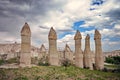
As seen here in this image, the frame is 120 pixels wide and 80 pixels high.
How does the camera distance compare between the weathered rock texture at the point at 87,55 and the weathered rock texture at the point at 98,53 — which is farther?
the weathered rock texture at the point at 87,55

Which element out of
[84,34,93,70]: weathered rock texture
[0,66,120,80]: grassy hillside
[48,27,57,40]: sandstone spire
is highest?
[48,27,57,40]: sandstone spire

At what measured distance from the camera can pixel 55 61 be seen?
29.7 metres

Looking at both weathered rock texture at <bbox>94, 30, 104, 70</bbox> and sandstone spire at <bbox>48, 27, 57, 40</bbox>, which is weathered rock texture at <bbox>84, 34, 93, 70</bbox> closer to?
weathered rock texture at <bbox>94, 30, 104, 70</bbox>

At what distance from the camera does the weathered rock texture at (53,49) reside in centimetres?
2952

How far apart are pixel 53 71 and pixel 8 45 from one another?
50.4 meters

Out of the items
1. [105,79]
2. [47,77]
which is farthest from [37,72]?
[105,79]

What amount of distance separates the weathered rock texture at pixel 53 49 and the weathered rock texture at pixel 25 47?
4.12 metres

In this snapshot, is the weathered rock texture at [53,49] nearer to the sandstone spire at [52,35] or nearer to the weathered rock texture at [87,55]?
the sandstone spire at [52,35]

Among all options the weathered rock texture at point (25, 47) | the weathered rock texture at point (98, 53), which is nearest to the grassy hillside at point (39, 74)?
the weathered rock texture at point (25, 47)

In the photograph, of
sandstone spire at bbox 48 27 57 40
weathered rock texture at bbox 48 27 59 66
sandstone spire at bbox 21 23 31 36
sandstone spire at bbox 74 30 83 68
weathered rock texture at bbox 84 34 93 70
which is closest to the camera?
sandstone spire at bbox 21 23 31 36

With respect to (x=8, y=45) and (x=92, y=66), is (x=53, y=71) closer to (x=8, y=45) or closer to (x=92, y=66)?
(x=92, y=66)

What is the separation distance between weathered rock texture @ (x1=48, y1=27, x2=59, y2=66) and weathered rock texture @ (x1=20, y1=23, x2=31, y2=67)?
4117 millimetres

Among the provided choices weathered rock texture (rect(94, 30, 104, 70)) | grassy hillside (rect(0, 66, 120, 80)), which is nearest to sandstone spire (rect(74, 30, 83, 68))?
weathered rock texture (rect(94, 30, 104, 70))

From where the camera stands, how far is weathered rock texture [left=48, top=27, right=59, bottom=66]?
96.8 ft
